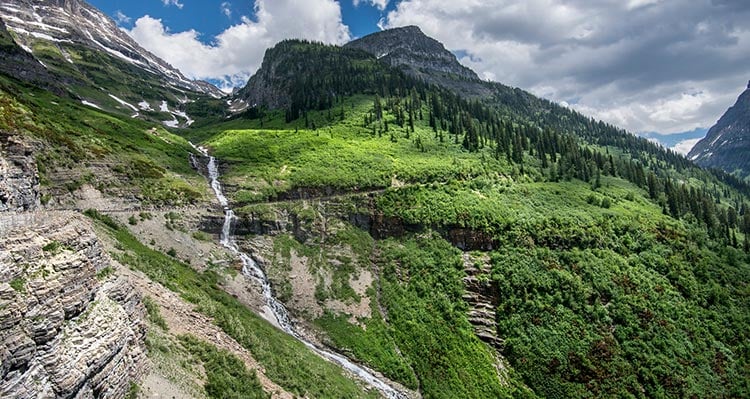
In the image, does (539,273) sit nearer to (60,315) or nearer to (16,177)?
(60,315)

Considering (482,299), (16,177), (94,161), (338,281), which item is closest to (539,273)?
(482,299)

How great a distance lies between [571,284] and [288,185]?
5395 cm

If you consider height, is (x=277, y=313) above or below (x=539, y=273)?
below

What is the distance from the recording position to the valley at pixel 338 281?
750 inches

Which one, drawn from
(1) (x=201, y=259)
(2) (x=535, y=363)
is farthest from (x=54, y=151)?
(2) (x=535, y=363)

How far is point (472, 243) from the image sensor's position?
6334 centimetres

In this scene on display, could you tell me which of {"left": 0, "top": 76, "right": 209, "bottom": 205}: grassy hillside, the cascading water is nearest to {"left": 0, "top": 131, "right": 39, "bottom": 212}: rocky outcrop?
{"left": 0, "top": 76, "right": 209, "bottom": 205}: grassy hillside

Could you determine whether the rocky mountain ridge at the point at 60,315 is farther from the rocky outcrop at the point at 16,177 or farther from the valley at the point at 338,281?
the rocky outcrop at the point at 16,177

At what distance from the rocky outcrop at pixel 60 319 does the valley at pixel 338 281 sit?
0.09m

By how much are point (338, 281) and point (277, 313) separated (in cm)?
973

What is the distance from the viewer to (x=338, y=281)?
5519 centimetres

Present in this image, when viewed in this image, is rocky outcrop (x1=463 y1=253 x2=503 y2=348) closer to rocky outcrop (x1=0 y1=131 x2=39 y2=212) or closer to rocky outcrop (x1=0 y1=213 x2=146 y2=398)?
rocky outcrop (x1=0 y1=213 x2=146 y2=398)

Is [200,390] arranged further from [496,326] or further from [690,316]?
[690,316]

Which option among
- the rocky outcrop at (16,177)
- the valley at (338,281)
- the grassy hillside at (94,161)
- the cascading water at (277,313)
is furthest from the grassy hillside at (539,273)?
the rocky outcrop at (16,177)
